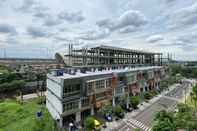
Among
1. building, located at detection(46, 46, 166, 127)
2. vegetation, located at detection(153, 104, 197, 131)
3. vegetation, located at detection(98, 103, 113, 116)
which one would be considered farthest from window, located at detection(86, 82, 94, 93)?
vegetation, located at detection(153, 104, 197, 131)

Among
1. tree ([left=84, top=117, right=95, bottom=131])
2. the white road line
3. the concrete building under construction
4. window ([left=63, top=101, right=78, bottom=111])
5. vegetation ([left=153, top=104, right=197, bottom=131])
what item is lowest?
the white road line

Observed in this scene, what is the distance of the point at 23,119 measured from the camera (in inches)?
1679

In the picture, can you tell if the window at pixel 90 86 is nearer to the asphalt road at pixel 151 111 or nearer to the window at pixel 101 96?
the window at pixel 101 96

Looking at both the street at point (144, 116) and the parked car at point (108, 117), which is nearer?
the street at point (144, 116)

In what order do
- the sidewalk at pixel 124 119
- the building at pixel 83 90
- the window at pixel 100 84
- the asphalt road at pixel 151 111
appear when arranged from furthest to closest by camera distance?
the asphalt road at pixel 151 111
the window at pixel 100 84
the sidewalk at pixel 124 119
the building at pixel 83 90

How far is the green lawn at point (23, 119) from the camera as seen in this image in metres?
36.8

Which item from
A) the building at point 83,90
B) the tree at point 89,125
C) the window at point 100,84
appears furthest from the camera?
the window at point 100,84

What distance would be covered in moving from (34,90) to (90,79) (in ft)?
148

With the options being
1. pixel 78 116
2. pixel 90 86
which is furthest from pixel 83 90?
pixel 78 116

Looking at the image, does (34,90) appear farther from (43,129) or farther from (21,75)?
(43,129)

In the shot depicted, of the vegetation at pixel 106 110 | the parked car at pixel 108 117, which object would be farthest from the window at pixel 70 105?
the parked car at pixel 108 117

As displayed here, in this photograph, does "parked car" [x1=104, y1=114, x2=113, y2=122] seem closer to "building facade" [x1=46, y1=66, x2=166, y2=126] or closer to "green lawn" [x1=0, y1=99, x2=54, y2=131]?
"building facade" [x1=46, y1=66, x2=166, y2=126]

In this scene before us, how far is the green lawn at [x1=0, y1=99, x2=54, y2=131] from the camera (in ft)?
121

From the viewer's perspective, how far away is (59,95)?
36.1 m
